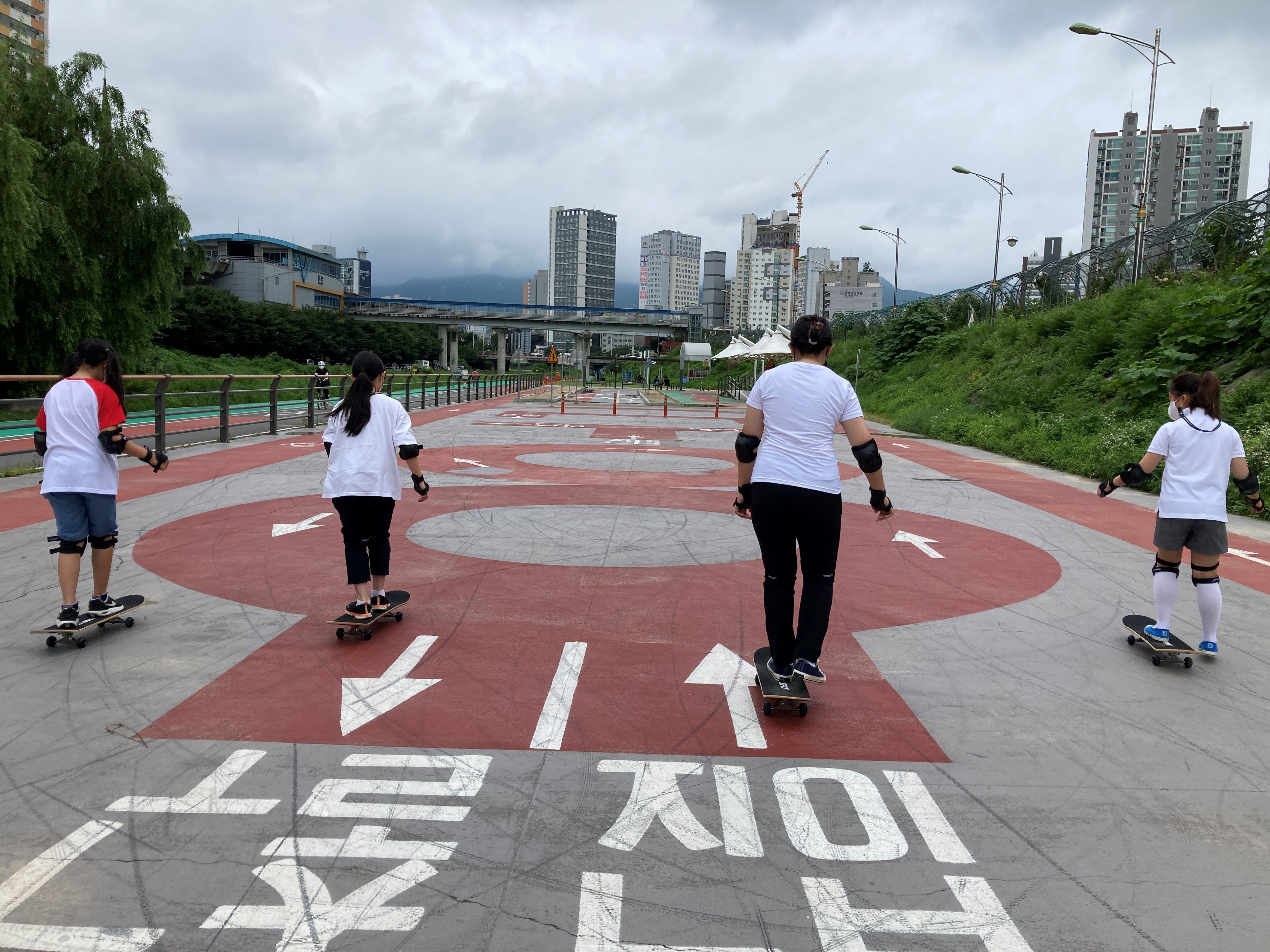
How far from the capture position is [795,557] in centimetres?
473

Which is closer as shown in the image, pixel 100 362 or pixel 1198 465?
pixel 1198 465

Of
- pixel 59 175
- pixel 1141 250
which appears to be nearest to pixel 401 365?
pixel 59 175

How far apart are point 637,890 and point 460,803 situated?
0.94 m

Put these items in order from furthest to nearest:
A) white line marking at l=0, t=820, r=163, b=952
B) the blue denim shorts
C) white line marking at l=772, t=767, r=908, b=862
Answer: the blue denim shorts → white line marking at l=772, t=767, r=908, b=862 → white line marking at l=0, t=820, r=163, b=952

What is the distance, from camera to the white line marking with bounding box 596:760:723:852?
137 inches

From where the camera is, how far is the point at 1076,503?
13469 millimetres

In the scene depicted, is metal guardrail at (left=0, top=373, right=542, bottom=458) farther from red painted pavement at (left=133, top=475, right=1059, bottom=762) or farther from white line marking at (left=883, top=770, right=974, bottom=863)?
white line marking at (left=883, top=770, right=974, bottom=863)

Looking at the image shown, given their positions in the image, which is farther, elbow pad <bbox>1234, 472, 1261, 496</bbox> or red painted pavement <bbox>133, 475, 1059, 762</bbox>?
elbow pad <bbox>1234, 472, 1261, 496</bbox>

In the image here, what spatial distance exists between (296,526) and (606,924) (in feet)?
25.6

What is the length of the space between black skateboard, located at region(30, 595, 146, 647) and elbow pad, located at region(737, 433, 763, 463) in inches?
167

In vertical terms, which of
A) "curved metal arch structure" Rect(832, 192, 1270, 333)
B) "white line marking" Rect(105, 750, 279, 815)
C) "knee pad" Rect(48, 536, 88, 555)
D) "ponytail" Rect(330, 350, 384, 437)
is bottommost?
"white line marking" Rect(105, 750, 279, 815)

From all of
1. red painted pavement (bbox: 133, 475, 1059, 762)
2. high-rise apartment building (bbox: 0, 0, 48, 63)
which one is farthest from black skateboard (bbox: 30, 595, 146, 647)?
high-rise apartment building (bbox: 0, 0, 48, 63)

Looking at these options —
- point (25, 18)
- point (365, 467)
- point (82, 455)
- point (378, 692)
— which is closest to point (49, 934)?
point (378, 692)

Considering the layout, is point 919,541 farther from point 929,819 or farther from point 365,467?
point 929,819
